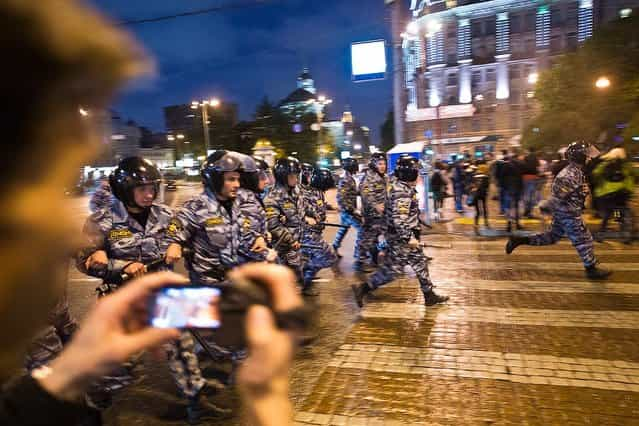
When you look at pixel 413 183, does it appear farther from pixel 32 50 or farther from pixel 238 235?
pixel 32 50

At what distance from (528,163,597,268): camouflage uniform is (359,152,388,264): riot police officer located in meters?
2.76

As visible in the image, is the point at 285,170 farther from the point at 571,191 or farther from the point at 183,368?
the point at 571,191

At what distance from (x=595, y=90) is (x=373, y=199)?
2633 centimetres

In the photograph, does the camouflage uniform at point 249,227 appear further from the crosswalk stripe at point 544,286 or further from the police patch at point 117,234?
the crosswalk stripe at point 544,286

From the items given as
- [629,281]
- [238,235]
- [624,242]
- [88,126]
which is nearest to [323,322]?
[238,235]

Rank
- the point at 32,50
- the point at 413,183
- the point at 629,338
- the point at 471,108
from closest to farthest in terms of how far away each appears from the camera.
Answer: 1. the point at 32,50
2. the point at 629,338
3. the point at 413,183
4. the point at 471,108

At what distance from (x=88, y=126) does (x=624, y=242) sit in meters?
10.8

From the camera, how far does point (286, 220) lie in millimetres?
6836

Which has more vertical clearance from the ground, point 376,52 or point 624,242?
point 376,52

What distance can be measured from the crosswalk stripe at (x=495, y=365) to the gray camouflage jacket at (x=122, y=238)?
6.60ft

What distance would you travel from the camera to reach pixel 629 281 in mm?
6641

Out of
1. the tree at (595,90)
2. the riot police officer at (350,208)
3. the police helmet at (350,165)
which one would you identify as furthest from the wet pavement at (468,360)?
the tree at (595,90)

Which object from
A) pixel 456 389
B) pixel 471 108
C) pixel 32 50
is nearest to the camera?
pixel 32 50

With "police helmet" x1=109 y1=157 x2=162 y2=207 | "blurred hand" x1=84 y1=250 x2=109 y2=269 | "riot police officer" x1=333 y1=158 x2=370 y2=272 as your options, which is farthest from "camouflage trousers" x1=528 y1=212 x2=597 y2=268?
"blurred hand" x1=84 y1=250 x2=109 y2=269
